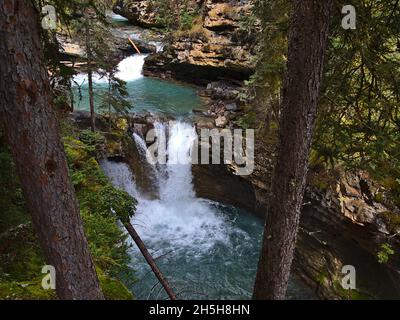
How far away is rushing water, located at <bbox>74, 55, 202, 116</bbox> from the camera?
1894 centimetres

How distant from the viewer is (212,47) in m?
20.9

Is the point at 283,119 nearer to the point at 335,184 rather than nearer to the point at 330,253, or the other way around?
the point at 335,184

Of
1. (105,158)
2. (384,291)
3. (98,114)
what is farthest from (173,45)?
(384,291)

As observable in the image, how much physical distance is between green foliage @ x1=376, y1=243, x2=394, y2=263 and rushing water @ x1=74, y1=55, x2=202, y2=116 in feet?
36.9

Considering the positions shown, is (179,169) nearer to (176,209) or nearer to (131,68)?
(176,209)

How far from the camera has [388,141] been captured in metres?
4.88

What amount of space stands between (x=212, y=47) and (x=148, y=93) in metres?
4.54

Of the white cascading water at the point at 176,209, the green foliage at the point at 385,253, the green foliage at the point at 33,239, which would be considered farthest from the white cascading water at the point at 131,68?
the green foliage at the point at 385,253

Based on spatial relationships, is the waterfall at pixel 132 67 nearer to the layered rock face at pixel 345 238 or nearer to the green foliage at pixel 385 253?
the layered rock face at pixel 345 238

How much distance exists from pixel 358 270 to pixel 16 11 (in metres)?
11.1

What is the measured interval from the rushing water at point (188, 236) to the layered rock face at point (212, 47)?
566cm

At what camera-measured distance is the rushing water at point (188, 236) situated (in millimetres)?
11992

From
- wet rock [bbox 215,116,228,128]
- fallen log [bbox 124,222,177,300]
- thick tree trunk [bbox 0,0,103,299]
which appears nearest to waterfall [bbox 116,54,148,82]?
wet rock [bbox 215,116,228,128]

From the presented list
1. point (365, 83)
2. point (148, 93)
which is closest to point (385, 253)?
point (365, 83)
